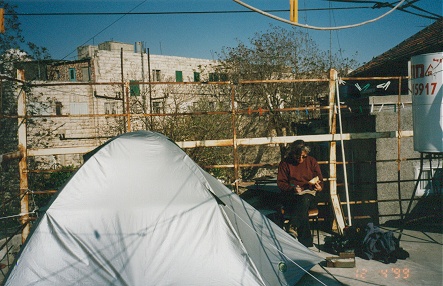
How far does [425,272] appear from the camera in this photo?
4.81 meters

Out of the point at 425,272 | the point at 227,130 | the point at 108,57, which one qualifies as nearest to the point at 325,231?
the point at 425,272

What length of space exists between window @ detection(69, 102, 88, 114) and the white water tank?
23121 mm

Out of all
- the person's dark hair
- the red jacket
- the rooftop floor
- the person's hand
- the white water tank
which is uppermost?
the white water tank

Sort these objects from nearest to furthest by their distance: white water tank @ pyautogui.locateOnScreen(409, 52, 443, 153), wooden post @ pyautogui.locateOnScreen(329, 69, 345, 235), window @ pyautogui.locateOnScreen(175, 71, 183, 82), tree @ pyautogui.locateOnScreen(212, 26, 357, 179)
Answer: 1. white water tank @ pyautogui.locateOnScreen(409, 52, 443, 153)
2. wooden post @ pyautogui.locateOnScreen(329, 69, 345, 235)
3. tree @ pyautogui.locateOnScreen(212, 26, 357, 179)
4. window @ pyautogui.locateOnScreen(175, 71, 183, 82)

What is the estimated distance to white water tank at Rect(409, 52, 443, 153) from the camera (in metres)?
5.46

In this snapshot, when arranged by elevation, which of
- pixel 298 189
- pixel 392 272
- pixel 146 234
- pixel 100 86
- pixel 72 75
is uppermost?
pixel 72 75

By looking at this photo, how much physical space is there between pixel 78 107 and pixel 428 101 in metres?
23.4

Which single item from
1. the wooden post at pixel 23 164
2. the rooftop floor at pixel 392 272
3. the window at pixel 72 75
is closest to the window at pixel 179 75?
the window at pixel 72 75

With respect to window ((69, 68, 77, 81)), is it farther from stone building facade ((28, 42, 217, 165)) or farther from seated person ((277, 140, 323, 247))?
seated person ((277, 140, 323, 247))

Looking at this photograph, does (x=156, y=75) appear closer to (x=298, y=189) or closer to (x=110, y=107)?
(x=110, y=107)

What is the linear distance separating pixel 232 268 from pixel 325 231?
129 inches

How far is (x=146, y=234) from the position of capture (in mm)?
4125

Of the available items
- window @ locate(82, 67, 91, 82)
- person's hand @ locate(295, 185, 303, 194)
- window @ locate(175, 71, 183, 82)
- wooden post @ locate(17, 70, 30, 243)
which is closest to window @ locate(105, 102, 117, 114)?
window @ locate(82, 67, 91, 82)

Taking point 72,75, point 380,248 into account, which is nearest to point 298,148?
point 380,248
